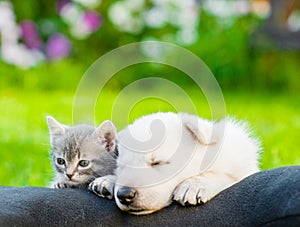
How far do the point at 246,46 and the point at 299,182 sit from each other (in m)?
6.53

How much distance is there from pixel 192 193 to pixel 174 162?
0.17 m

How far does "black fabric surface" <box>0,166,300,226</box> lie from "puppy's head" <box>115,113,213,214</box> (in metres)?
0.06

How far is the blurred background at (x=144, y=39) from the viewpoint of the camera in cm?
702

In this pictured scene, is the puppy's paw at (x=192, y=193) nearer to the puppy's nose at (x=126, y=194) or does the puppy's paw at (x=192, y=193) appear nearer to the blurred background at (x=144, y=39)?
the puppy's nose at (x=126, y=194)

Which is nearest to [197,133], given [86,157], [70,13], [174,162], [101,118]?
[174,162]

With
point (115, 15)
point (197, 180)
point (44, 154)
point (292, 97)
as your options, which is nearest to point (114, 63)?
point (115, 15)

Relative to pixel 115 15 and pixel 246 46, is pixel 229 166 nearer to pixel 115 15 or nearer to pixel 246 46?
pixel 246 46

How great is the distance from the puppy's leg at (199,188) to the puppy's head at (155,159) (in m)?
0.04

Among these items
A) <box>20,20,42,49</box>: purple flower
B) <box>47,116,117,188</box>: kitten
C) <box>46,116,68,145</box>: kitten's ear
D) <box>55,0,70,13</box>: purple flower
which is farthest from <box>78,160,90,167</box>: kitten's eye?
<box>55,0,70,13</box>: purple flower

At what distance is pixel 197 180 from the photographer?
253 cm

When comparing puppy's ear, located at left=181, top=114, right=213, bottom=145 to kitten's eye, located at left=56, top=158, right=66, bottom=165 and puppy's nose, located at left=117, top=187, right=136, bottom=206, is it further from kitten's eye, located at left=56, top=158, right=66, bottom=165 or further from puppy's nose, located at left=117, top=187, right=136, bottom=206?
kitten's eye, located at left=56, top=158, right=66, bottom=165

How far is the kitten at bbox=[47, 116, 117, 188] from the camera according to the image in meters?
2.84

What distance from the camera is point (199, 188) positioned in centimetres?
249

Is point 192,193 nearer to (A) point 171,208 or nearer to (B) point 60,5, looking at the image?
(A) point 171,208
